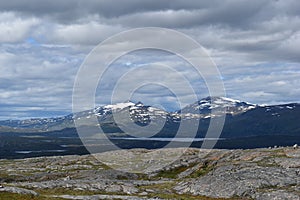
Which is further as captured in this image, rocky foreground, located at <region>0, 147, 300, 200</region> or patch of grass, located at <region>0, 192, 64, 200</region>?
rocky foreground, located at <region>0, 147, 300, 200</region>

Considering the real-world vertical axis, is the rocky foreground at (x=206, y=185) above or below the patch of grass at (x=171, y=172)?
above

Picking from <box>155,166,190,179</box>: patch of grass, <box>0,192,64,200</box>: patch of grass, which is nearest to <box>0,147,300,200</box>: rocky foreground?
<box>0,192,64,200</box>: patch of grass

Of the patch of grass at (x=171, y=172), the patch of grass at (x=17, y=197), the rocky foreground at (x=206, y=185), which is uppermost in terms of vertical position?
the patch of grass at (x=17, y=197)

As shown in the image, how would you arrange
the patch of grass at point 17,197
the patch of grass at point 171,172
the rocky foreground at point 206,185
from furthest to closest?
1. the patch of grass at point 171,172
2. the rocky foreground at point 206,185
3. the patch of grass at point 17,197

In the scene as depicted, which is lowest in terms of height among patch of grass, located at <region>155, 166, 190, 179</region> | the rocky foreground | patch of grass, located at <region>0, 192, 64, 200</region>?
patch of grass, located at <region>155, 166, 190, 179</region>

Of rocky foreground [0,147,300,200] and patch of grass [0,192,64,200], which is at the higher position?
patch of grass [0,192,64,200]

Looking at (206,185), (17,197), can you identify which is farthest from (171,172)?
(17,197)

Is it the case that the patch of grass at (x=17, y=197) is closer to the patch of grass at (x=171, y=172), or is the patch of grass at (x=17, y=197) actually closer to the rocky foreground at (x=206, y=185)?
the rocky foreground at (x=206, y=185)

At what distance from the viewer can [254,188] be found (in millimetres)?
80312

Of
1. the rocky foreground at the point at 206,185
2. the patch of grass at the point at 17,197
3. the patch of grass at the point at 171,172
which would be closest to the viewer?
the patch of grass at the point at 17,197

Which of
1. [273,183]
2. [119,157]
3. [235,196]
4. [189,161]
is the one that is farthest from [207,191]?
[119,157]

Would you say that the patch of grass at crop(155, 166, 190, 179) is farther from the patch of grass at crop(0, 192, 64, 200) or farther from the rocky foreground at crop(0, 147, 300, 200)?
the patch of grass at crop(0, 192, 64, 200)

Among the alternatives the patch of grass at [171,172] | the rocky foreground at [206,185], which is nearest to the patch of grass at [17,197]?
the rocky foreground at [206,185]

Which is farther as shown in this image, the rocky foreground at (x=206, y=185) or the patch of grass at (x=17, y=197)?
the rocky foreground at (x=206, y=185)
